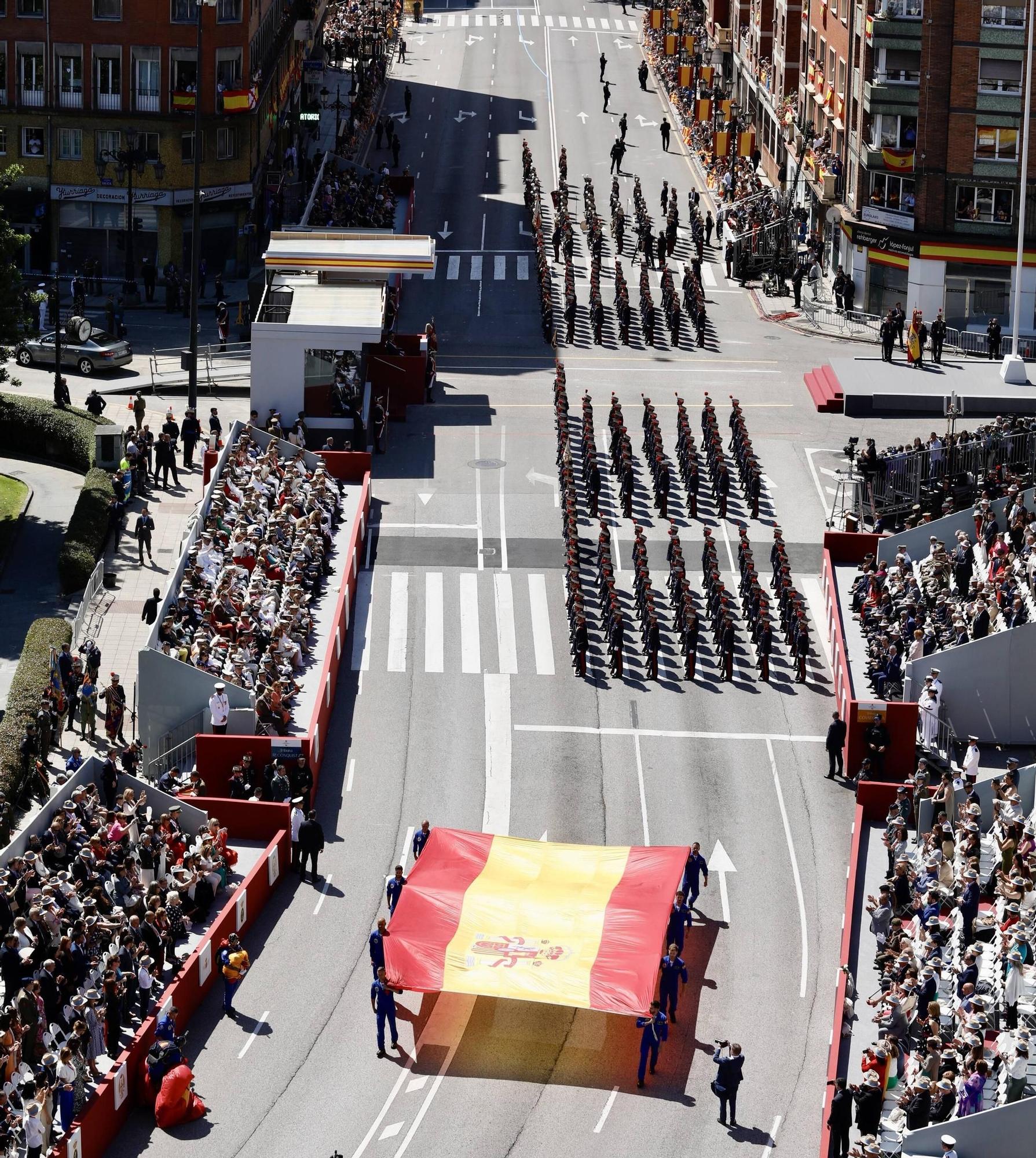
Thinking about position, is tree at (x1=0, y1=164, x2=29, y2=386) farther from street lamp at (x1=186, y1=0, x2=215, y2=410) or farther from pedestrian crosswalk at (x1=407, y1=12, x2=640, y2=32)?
pedestrian crosswalk at (x1=407, y1=12, x2=640, y2=32)

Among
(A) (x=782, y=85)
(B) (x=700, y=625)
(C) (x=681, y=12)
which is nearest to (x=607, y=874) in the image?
(B) (x=700, y=625)

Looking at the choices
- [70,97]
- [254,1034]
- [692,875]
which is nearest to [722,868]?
[692,875]

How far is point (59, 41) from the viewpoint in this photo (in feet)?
293

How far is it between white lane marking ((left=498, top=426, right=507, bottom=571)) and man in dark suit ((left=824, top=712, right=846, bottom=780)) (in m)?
13.9

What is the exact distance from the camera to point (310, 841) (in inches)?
1828

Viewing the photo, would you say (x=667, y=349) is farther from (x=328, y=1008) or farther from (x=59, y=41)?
(x=328, y=1008)

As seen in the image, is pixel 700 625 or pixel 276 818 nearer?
pixel 276 818

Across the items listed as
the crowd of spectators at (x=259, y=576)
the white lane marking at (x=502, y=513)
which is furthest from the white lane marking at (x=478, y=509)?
the crowd of spectators at (x=259, y=576)

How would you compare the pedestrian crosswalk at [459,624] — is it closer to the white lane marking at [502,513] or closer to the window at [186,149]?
Result: the white lane marking at [502,513]

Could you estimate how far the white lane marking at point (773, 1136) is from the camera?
37844mm

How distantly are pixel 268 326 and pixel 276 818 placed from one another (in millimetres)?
26745

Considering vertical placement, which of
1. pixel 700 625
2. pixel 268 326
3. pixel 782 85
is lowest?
pixel 700 625

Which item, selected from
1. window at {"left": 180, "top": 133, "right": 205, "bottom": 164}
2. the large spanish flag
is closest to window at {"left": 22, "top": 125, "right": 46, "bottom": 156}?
window at {"left": 180, "top": 133, "right": 205, "bottom": 164}

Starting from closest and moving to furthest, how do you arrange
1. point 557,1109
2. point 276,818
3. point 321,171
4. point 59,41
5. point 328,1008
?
point 557,1109, point 328,1008, point 276,818, point 59,41, point 321,171
